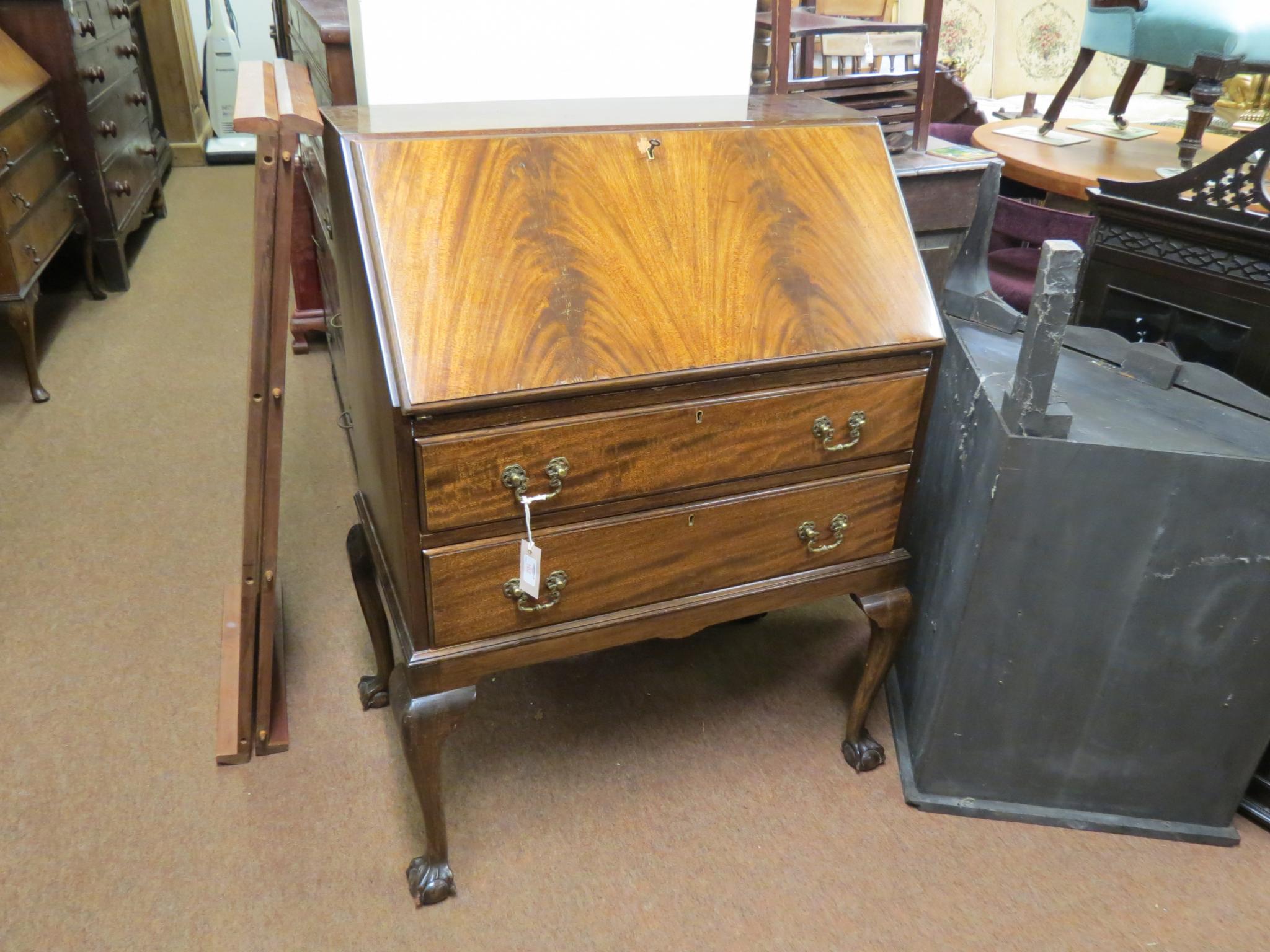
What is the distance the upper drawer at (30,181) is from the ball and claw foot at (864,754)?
2473 mm

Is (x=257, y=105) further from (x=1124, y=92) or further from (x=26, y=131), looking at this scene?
(x=1124, y=92)

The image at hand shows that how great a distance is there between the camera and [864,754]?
5.29ft

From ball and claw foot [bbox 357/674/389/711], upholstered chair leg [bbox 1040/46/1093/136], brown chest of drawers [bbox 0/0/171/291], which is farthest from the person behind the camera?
upholstered chair leg [bbox 1040/46/1093/136]

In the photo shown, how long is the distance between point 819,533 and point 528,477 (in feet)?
1.50

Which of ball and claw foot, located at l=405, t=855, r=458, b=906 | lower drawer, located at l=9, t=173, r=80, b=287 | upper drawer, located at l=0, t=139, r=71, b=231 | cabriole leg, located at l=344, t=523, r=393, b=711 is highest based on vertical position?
upper drawer, located at l=0, t=139, r=71, b=231

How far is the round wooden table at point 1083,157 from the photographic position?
281 cm

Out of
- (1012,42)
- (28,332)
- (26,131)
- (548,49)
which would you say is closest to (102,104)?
(26,131)

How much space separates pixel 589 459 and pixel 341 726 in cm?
86

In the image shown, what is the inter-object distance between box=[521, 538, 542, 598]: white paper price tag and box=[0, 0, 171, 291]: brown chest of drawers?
9.34ft

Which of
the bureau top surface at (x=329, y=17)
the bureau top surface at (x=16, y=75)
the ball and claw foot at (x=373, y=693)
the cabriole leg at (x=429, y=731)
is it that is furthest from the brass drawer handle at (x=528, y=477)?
the bureau top surface at (x=16, y=75)

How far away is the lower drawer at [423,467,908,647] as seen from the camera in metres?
1.15

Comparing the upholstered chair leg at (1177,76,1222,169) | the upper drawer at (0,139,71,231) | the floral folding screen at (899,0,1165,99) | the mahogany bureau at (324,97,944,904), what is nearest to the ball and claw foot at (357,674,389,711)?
the mahogany bureau at (324,97,944,904)

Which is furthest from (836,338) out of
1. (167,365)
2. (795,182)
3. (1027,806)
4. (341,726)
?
(167,365)

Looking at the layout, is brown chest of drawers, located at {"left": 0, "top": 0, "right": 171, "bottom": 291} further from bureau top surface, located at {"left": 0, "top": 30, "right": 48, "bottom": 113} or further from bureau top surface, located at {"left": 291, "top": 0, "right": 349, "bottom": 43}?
bureau top surface, located at {"left": 291, "top": 0, "right": 349, "bottom": 43}
